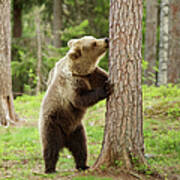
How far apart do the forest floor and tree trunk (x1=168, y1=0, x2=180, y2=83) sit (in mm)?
1851

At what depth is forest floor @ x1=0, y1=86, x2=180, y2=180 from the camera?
442 centimetres

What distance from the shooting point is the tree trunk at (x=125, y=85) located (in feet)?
12.9

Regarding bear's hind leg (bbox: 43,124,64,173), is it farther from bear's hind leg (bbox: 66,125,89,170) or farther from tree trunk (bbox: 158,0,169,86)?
tree trunk (bbox: 158,0,169,86)

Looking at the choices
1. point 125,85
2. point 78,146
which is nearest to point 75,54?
point 125,85

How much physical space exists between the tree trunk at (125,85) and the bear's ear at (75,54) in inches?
38.4

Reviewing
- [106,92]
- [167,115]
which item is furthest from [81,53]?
[167,115]

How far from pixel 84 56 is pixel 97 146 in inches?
90.7

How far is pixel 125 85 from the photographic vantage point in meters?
3.96

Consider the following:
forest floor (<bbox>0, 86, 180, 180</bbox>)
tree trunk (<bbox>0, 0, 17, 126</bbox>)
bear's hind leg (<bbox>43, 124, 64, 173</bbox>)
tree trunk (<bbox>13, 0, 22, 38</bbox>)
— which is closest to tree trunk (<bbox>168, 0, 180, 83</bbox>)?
forest floor (<bbox>0, 86, 180, 180</bbox>)

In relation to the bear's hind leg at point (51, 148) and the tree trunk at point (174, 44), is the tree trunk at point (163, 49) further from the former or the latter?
the bear's hind leg at point (51, 148)

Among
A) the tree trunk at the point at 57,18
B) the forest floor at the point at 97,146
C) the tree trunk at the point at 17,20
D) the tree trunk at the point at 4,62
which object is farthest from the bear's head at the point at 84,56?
the tree trunk at the point at 17,20

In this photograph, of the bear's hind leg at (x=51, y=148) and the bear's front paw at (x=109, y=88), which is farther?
the bear's hind leg at (x=51, y=148)

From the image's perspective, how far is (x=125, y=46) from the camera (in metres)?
3.94

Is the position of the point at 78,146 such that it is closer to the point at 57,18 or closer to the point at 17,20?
the point at 57,18
